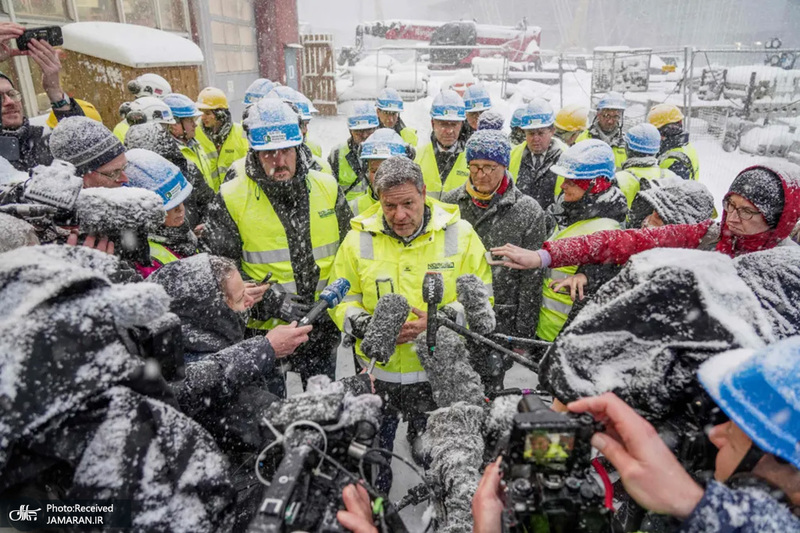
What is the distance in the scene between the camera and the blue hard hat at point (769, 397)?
0.88 m

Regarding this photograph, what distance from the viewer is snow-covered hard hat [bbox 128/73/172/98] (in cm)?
575

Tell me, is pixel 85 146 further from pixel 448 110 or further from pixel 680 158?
pixel 680 158

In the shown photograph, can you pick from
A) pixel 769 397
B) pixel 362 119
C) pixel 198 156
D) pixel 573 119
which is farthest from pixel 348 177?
pixel 769 397

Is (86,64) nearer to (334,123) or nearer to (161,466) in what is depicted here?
(161,466)

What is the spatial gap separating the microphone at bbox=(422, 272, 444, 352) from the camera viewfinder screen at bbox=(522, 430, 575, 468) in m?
0.99

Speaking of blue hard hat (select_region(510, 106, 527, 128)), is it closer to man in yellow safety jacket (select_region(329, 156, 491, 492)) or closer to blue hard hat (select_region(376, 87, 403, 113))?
blue hard hat (select_region(376, 87, 403, 113))

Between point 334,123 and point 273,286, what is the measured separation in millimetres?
12528

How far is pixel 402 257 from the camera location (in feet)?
8.18

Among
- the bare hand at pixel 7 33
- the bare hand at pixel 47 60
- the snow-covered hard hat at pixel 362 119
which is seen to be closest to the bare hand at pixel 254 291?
the bare hand at pixel 7 33

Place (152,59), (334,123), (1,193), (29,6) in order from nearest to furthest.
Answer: (1,193), (29,6), (152,59), (334,123)

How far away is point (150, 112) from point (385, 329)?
4.20m

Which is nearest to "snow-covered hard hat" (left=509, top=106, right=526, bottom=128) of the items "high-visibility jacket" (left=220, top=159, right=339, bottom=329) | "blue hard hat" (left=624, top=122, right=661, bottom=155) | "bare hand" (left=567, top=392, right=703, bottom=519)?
"blue hard hat" (left=624, top=122, right=661, bottom=155)

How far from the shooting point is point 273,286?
2.54 metres

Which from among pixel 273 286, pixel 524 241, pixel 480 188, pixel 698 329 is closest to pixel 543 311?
pixel 524 241
